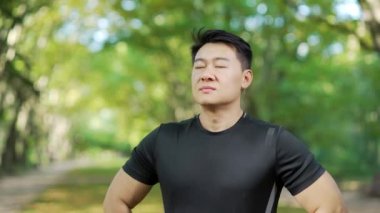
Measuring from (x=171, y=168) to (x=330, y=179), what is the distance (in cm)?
55

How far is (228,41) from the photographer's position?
2387 mm

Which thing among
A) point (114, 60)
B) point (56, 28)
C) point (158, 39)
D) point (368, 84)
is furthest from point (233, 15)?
point (114, 60)

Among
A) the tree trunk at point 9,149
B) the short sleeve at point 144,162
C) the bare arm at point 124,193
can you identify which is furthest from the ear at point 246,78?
the tree trunk at point 9,149

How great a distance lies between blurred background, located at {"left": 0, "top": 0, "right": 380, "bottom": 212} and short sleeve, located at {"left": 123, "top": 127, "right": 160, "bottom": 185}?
465 inches

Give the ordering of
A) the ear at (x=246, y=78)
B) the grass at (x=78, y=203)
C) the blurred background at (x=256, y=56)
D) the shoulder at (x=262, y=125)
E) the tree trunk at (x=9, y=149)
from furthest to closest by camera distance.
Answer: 1. the tree trunk at (x=9, y=149)
2. the blurred background at (x=256, y=56)
3. the grass at (x=78, y=203)
4. the ear at (x=246, y=78)
5. the shoulder at (x=262, y=125)

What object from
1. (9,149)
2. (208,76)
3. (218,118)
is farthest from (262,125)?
(9,149)

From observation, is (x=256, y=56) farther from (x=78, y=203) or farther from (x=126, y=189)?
(x=126, y=189)

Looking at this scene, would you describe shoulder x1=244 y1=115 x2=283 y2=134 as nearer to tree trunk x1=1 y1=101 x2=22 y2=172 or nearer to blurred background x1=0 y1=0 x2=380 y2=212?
blurred background x1=0 y1=0 x2=380 y2=212

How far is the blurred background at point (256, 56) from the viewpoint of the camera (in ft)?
61.4

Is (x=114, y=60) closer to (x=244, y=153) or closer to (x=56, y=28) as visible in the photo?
(x=56, y=28)

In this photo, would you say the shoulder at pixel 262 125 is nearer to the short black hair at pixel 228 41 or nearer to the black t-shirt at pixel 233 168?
the black t-shirt at pixel 233 168

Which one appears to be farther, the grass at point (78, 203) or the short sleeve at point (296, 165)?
the grass at point (78, 203)

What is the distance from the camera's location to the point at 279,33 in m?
22.6

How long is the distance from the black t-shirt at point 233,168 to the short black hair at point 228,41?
0.81 ft
